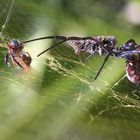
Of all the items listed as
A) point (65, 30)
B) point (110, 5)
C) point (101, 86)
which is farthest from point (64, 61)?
point (110, 5)

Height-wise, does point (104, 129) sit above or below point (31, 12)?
below

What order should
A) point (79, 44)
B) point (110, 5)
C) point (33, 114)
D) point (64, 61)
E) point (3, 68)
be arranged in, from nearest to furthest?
point (33, 114) < point (79, 44) < point (3, 68) < point (64, 61) < point (110, 5)

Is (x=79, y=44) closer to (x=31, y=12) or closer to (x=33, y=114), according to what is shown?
(x=33, y=114)

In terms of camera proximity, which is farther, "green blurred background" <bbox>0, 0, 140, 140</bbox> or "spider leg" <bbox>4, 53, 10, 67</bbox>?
"spider leg" <bbox>4, 53, 10, 67</bbox>

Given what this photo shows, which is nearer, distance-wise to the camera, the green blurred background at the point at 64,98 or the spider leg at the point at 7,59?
the green blurred background at the point at 64,98

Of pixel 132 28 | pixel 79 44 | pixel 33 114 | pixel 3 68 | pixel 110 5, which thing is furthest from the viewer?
pixel 110 5

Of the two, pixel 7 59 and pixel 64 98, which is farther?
pixel 7 59

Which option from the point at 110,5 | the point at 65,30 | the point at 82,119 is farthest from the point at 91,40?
the point at 110,5

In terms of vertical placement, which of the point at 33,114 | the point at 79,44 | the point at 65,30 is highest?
the point at 65,30

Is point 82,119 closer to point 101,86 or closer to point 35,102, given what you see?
point 35,102

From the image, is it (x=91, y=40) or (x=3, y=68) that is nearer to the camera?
(x=91, y=40)
